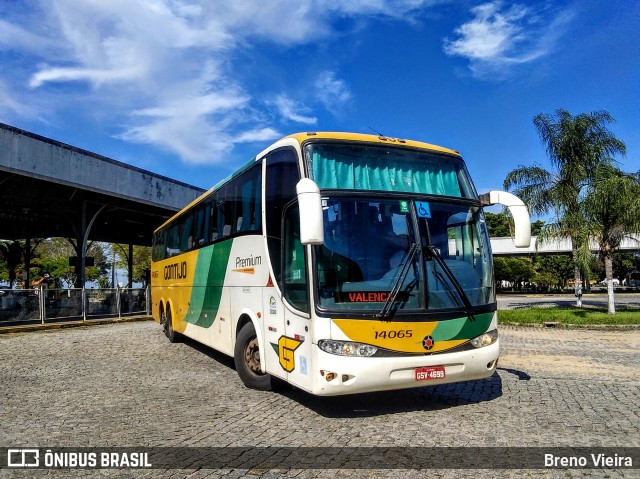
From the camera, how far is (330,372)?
5359 millimetres

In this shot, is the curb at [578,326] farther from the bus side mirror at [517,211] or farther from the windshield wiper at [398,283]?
the windshield wiper at [398,283]

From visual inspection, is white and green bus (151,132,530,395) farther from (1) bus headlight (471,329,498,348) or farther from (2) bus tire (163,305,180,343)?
(2) bus tire (163,305,180,343)

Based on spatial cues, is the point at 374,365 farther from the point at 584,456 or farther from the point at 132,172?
the point at 132,172

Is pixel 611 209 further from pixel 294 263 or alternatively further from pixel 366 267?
pixel 294 263

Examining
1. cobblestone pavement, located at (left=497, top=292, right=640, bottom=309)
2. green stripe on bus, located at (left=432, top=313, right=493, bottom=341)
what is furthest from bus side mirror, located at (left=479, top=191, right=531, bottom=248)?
cobblestone pavement, located at (left=497, top=292, right=640, bottom=309)

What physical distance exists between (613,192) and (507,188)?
4611mm

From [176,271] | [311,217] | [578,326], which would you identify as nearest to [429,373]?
[311,217]

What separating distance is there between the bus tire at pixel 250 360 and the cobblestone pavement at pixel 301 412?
0.15 metres

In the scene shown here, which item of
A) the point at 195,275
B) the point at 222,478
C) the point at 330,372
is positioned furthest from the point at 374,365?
the point at 195,275

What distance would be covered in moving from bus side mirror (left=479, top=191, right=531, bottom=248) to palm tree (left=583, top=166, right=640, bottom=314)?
13.7 m

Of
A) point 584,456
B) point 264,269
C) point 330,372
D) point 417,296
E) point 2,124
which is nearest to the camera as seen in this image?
point 584,456

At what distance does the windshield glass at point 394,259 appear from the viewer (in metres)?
5.57

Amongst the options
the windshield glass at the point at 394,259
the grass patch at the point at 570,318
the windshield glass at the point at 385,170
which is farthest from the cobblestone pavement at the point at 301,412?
the grass patch at the point at 570,318

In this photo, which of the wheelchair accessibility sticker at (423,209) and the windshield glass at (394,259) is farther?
the wheelchair accessibility sticker at (423,209)
